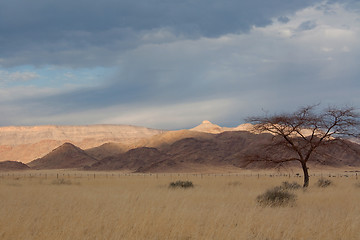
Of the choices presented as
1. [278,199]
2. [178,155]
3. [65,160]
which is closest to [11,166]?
[65,160]

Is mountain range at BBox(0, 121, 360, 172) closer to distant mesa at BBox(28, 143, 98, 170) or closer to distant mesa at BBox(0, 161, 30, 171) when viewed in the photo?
distant mesa at BBox(28, 143, 98, 170)

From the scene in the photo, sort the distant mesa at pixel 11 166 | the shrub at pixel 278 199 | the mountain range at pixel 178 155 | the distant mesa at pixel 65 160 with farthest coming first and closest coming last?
the distant mesa at pixel 65 160 < the distant mesa at pixel 11 166 < the mountain range at pixel 178 155 < the shrub at pixel 278 199

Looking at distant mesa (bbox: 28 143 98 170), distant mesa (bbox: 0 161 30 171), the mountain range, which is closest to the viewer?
the mountain range

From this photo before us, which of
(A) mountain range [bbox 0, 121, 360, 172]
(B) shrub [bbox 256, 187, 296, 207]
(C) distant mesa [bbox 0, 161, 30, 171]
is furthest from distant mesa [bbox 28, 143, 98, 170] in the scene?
(B) shrub [bbox 256, 187, 296, 207]

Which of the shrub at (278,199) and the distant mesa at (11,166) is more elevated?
the shrub at (278,199)

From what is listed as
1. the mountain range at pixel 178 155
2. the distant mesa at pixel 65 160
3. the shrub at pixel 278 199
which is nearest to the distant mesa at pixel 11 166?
the mountain range at pixel 178 155

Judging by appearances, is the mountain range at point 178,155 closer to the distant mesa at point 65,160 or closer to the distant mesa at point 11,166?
the distant mesa at point 65,160

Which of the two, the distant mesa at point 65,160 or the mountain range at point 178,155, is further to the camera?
the distant mesa at point 65,160

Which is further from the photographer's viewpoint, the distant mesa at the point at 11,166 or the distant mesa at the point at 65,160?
the distant mesa at the point at 65,160

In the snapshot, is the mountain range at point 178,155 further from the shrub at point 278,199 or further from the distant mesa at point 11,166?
the shrub at point 278,199

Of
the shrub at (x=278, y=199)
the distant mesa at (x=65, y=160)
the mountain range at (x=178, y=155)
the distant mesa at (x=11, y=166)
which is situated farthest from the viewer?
the distant mesa at (x=65, y=160)

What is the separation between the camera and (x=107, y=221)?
10.1 metres

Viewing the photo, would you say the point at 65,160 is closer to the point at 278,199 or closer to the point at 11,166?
the point at 11,166

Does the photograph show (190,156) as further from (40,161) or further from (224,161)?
(40,161)
